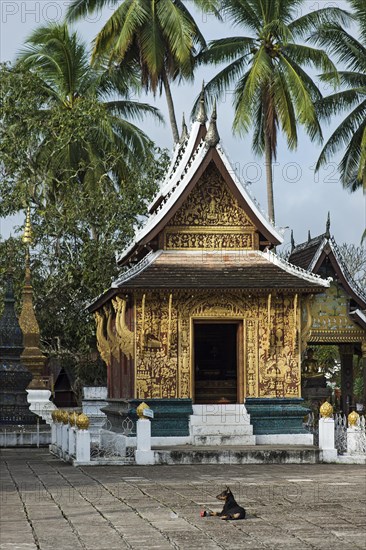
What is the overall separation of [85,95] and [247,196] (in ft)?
64.1

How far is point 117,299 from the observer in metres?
23.3

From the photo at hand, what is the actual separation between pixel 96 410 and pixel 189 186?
339 inches

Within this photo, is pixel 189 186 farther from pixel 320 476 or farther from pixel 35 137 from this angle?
pixel 35 137

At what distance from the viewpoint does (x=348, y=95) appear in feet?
116

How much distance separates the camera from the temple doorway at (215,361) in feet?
83.6

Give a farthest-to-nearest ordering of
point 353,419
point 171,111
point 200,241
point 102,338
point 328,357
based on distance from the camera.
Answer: point 328,357
point 171,111
point 102,338
point 200,241
point 353,419

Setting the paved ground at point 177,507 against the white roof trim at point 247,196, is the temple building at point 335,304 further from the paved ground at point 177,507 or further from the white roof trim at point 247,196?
the paved ground at point 177,507

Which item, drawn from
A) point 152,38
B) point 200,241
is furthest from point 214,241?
point 152,38

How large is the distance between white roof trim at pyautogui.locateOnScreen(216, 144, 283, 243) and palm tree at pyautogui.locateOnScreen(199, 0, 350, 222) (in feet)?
34.1

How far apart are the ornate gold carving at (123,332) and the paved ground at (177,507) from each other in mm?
3452

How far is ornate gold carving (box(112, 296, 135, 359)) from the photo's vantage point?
2255 cm

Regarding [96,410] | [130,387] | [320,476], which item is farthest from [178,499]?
[96,410]

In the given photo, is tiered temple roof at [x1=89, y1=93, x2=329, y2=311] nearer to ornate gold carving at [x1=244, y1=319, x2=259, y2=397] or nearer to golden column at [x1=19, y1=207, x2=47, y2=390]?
ornate gold carving at [x1=244, y1=319, x2=259, y2=397]

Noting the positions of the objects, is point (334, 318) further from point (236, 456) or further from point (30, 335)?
point (30, 335)
